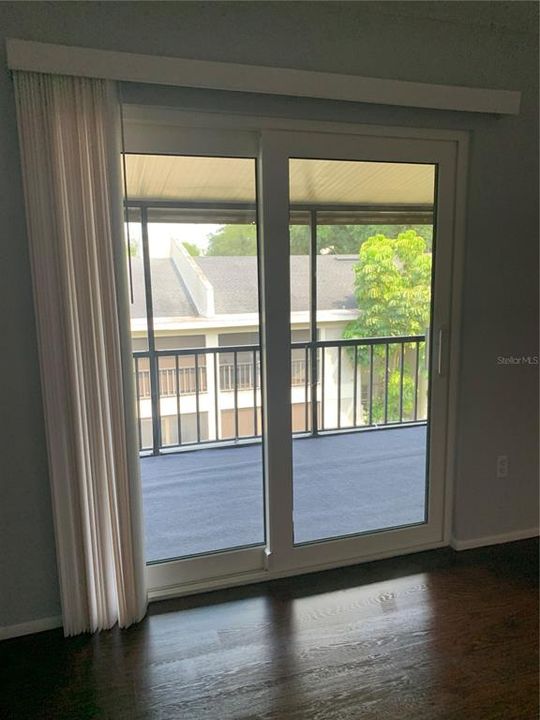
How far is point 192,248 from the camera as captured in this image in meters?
2.16

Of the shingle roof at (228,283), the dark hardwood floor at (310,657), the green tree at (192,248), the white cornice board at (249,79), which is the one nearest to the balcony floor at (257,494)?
the dark hardwood floor at (310,657)

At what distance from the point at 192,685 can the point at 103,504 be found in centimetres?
74

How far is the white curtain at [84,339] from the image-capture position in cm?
170

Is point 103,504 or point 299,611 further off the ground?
point 103,504

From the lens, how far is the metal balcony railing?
2.35 meters

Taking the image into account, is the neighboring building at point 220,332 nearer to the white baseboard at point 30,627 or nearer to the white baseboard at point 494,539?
the white baseboard at point 30,627

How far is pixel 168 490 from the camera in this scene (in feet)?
9.30

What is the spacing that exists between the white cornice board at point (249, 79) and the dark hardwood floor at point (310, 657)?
7.11ft

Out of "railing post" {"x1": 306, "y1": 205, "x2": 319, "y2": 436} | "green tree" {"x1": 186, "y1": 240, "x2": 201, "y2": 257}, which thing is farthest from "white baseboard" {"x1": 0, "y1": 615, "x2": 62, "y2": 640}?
"green tree" {"x1": 186, "y1": 240, "x2": 201, "y2": 257}

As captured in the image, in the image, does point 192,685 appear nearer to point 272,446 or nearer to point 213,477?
point 272,446

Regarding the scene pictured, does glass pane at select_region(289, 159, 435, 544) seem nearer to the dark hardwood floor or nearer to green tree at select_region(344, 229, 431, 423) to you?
green tree at select_region(344, 229, 431, 423)

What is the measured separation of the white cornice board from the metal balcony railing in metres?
1.09

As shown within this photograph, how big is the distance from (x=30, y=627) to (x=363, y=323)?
79.9 inches

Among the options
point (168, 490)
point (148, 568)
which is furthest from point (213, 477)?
point (148, 568)
